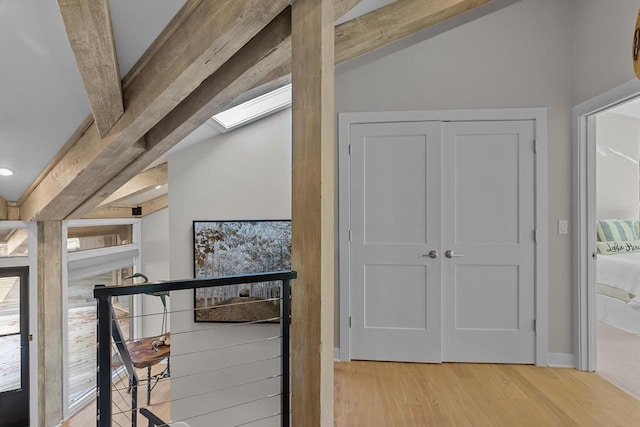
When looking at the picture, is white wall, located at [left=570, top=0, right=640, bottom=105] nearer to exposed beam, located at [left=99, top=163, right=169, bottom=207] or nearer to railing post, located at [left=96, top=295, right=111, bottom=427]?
railing post, located at [left=96, top=295, right=111, bottom=427]

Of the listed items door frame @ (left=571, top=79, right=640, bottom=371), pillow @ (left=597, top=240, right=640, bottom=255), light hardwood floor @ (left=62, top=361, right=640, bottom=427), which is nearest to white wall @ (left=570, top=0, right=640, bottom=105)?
door frame @ (left=571, top=79, right=640, bottom=371)

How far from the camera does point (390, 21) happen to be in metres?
2.83

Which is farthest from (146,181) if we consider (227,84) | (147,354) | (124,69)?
(227,84)

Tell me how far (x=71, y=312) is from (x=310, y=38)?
16.3ft

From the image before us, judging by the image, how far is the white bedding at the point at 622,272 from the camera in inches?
162

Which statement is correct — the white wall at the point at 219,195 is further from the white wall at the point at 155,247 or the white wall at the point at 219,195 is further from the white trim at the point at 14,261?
the white wall at the point at 155,247

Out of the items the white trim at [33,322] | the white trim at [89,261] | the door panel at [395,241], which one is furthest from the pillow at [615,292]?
the white trim at [33,322]

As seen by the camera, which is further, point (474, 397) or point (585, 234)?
point (585, 234)

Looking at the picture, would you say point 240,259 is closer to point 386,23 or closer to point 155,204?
point 386,23

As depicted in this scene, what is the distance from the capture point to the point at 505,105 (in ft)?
10.6

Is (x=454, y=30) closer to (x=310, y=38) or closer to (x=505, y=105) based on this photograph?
(x=505, y=105)

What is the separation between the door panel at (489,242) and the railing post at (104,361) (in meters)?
2.57

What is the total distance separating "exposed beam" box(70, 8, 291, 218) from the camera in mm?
1966

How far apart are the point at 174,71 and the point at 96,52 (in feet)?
1.07
